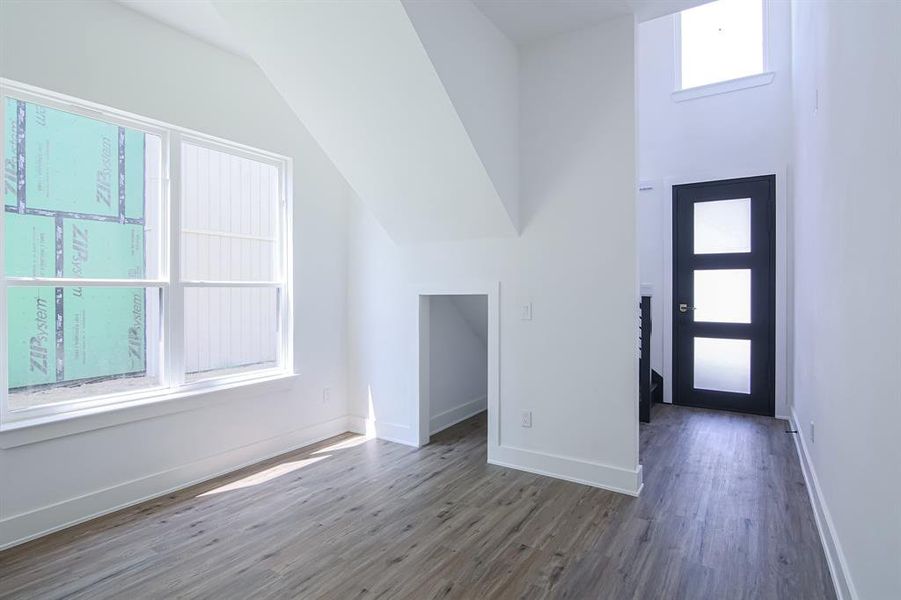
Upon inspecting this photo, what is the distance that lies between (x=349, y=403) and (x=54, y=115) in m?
2.81

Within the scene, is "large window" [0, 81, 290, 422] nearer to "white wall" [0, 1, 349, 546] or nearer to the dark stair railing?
"white wall" [0, 1, 349, 546]

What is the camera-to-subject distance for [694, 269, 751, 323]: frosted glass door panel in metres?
4.74

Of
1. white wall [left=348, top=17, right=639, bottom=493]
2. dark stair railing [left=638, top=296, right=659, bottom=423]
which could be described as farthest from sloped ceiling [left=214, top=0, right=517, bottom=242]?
dark stair railing [left=638, top=296, right=659, bottom=423]

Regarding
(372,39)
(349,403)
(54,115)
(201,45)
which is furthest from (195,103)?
(349,403)

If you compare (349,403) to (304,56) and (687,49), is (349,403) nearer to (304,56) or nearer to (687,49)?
(304,56)

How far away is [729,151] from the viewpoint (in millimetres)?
4773

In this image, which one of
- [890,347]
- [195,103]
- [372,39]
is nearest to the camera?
[890,347]

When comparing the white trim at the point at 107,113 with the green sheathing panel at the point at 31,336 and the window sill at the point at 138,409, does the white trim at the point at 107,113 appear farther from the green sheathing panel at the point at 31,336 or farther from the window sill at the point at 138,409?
the window sill at the point at 138,409

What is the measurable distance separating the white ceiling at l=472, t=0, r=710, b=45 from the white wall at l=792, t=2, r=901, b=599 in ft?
2.65

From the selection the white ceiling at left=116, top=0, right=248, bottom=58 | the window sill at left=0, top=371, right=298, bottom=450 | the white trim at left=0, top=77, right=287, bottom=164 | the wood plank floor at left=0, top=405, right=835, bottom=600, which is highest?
the white ceiling at left=116, top=0, right=248, bottom=58

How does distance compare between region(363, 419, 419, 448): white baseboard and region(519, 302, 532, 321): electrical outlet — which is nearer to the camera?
region(519, 302, 532, 321): electrical outlet

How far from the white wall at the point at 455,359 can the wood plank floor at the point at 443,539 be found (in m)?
0.92

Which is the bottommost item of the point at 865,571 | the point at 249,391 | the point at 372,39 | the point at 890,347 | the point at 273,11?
the point at 865,571

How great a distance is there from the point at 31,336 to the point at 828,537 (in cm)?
403
